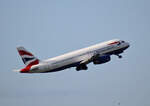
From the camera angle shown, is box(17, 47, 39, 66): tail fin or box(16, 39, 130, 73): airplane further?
box(17, 47, 39, 66): tail fin

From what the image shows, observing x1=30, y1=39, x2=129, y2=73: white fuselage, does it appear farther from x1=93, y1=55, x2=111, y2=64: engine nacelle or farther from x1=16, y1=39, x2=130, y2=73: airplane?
x1=93, y1=55, x2=111, y2=64: engine nacelle

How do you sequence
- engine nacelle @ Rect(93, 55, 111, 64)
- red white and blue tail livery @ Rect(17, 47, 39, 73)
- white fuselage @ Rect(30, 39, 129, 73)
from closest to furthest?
white fuselage @ Rect(30, 39, 129, 73) < red white and blue tail livery @ Rect(17, 47, 39, 73) < engine nacelle @ Rect(93, 55, 111, 64)

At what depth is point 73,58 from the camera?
79.2 meters

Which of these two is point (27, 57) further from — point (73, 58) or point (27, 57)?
point (73, 58)

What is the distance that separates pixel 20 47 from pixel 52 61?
313 inches

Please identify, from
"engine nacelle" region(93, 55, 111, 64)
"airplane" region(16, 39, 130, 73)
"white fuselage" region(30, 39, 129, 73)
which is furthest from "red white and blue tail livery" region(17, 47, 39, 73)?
"engine nacelle" region(93, 55, 111, 64)

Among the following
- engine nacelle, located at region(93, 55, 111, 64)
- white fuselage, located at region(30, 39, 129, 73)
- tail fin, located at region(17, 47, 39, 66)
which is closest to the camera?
white fuselage, located at region(30, 39, 129, 73)

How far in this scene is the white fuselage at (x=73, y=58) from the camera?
250 ft

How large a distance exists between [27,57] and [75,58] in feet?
35.8

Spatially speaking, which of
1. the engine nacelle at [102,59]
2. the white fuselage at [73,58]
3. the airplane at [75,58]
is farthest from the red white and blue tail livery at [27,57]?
the engine nacelle at [102,59]

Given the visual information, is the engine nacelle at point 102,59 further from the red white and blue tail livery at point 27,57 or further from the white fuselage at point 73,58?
the red white and blue tail livery at point 27,57

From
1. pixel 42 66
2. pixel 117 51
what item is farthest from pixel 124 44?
pixel 42 66

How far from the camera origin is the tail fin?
3019 inches

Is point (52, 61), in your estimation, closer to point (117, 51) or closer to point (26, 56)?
point (26, 56)
